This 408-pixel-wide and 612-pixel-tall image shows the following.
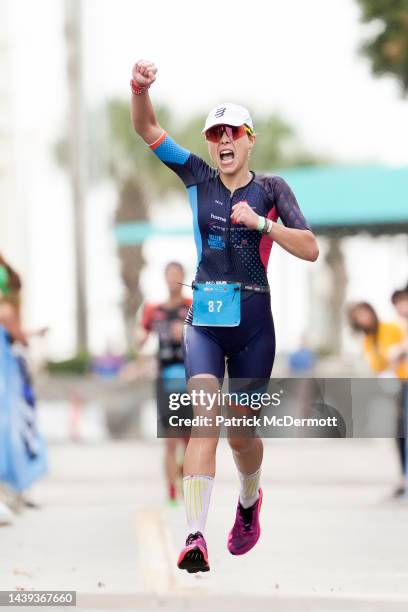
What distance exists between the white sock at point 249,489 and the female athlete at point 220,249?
63cm

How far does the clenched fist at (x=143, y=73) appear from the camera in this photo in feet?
21.1

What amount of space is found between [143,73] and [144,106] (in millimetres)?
155

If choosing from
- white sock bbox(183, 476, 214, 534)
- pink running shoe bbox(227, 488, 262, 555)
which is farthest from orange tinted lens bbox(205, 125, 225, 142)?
pink running shoe bbox(227, 488, 262, 555)

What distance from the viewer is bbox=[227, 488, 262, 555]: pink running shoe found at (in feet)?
24.2

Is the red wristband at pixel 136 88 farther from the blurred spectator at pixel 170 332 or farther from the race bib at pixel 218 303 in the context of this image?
the blurred spectator at pixel 170 332

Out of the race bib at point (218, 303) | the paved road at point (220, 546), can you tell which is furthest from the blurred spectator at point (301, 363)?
the race bib at point (218, 303)

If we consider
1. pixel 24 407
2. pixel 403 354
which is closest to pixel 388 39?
pixel 403 354

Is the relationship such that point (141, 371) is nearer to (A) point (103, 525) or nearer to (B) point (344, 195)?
(A) point (103, 525)

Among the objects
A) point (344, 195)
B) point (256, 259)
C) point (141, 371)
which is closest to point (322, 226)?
point (344, 195)

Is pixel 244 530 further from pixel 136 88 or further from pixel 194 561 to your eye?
pixel 136 88

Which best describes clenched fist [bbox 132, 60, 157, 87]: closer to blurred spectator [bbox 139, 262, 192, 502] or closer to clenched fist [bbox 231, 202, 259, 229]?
clenched fist [bbox 231, 202, 259, 229]

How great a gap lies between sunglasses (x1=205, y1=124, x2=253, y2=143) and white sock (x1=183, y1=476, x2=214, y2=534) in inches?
53.6

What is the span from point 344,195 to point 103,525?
392 inches

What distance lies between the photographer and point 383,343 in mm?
14078
